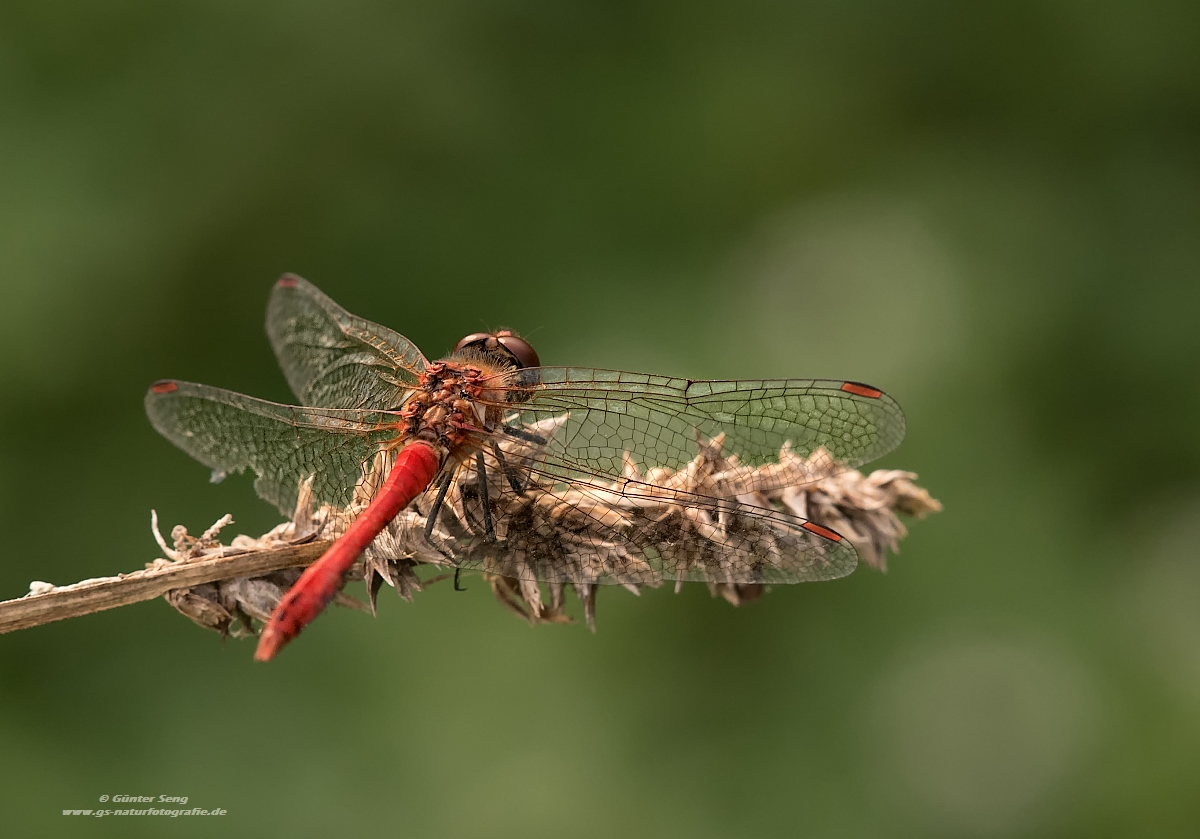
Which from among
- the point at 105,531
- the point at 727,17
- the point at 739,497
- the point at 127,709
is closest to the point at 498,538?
the point at 739,497

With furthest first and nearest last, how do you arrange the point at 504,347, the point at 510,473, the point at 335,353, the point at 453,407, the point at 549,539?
the point at 335,353
the point at 504,347
the point at 453,407
the point at 510,473
the point at 549,539

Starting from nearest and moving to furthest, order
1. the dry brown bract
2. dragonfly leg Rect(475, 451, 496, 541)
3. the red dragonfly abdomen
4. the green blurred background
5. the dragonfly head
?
the red dragonfly abdomen < the dry brown bract < dragonfly leg Rect(475, 451, 496, 541) < the dragonfly head < the green blurred background

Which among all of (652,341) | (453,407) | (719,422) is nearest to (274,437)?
(453,407)

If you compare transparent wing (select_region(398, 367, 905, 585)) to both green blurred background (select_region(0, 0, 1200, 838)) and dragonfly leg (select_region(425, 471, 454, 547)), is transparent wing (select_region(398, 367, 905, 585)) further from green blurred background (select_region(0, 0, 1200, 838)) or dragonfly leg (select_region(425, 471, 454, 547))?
green blurred background (select_region(0, 0, 1200, 838))

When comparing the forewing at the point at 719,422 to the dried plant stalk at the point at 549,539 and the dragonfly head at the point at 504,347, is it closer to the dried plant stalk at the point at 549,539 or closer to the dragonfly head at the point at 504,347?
the dried plant stalk at the point at 549,539

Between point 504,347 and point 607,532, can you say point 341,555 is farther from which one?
point 504,347

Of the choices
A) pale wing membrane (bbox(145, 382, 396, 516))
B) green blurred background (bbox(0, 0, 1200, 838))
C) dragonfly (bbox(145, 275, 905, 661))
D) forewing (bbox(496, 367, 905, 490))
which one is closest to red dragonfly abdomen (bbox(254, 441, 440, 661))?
dragonfly (bbox(145, 275, 905, 661))

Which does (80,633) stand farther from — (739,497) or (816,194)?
(816,194)
